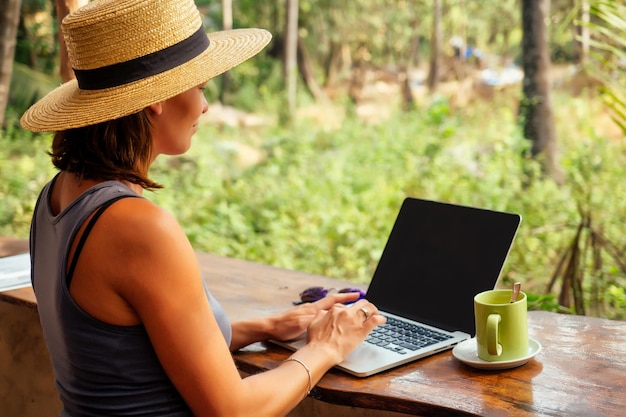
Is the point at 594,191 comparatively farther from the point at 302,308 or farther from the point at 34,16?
the point at 34,16

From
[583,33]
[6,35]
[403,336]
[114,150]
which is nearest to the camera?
[114,150]

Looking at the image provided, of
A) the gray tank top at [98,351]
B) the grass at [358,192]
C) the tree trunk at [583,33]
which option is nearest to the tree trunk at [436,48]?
the tree trunk at [583,33]

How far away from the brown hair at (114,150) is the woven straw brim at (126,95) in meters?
0.03

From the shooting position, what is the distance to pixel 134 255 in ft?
4.22

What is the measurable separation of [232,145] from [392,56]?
7.70m

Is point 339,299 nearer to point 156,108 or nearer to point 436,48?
point 156,108

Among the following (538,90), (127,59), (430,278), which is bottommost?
(430,278)

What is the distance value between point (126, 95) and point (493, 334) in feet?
2.60

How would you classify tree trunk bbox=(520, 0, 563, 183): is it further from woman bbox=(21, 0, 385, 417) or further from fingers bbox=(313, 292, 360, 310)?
woman bbox=(21, 0, 385, 417)

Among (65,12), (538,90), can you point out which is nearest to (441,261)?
(65,12)

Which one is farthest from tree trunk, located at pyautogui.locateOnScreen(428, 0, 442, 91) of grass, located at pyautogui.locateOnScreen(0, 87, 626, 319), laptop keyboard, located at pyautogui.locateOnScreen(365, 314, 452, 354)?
laptop keyboard, located at pyautogui.locateOnScreen(365, 314, 452, 354)

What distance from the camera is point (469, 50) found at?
16312 mm

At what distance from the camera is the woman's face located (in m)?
1.47

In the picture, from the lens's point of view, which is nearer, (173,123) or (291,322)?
(173,123)
